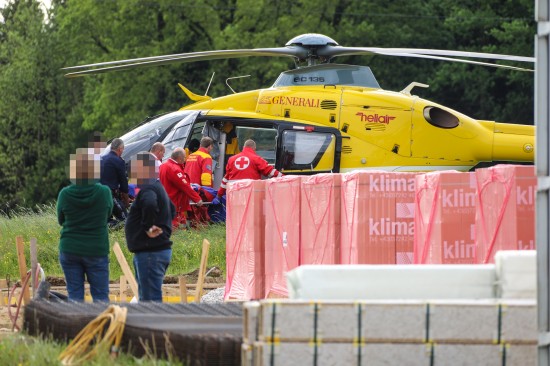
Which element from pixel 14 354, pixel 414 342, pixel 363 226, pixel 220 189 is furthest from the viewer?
pixel 220 189

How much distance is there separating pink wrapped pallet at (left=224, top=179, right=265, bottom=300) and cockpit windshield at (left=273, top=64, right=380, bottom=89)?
7.49 m

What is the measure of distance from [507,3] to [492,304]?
163 feet

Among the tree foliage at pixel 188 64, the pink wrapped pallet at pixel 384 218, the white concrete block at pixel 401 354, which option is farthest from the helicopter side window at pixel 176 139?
the tree foliage at pixel 188 64

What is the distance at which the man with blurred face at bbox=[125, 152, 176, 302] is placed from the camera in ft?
37.6

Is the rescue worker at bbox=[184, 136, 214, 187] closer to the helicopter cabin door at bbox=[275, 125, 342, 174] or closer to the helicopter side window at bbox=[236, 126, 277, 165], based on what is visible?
the helicopter side window at bbox=[236, 126, 277, 165]

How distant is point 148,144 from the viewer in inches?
923

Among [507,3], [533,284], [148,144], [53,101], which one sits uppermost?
[507,3]

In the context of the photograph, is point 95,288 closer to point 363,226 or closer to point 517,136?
point 363,226

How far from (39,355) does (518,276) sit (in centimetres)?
314

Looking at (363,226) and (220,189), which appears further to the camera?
(220,189)

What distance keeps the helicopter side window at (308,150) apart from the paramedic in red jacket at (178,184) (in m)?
2.13

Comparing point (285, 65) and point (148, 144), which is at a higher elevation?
point (285, 65)

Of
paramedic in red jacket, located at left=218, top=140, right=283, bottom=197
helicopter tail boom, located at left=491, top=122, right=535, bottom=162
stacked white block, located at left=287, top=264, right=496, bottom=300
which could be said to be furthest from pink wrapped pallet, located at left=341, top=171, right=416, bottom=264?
helicopter tail boom, located at left=491, top=122, right=535, bottom=162

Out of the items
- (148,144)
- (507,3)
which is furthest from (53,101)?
(148,144)
